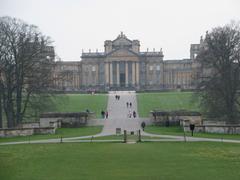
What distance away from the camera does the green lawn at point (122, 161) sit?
15297 millimetres

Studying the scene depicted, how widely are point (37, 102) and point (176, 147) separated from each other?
1855 cm

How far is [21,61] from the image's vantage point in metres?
36.0

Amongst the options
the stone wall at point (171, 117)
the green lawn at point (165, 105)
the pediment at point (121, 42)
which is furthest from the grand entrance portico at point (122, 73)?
the stone wall at point (171, 117)

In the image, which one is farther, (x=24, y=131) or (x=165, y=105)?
(x=165, y=105)

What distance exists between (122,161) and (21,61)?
66.5 feet

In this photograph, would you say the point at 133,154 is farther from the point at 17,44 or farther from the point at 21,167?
the point at 17,44

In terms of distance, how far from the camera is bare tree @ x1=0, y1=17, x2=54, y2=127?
35.0 m

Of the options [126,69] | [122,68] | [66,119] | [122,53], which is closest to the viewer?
[66,119]

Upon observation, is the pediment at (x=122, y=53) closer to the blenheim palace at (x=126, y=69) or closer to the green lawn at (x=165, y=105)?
the blenheim palace at (x=126, y=69)

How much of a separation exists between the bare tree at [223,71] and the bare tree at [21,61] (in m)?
13.9

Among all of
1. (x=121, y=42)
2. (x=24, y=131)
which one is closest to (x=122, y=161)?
(x=24, y=131)

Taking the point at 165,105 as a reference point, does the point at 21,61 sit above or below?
above

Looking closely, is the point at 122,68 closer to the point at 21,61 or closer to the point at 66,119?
the point at 66,119

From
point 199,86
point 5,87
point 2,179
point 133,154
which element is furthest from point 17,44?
point 2,179
